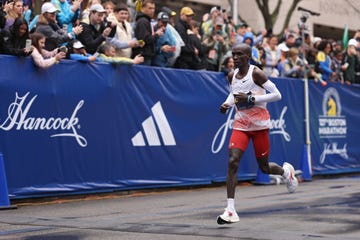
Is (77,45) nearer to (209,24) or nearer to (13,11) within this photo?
(13,11)

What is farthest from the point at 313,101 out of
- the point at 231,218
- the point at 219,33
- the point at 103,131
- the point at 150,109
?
the point at 231,218

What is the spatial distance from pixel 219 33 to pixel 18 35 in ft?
18.9

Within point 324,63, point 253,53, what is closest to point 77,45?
point 253,53

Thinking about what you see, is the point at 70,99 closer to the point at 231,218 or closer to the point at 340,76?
the point at 231,218

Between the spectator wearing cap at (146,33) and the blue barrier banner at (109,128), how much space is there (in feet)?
1.05

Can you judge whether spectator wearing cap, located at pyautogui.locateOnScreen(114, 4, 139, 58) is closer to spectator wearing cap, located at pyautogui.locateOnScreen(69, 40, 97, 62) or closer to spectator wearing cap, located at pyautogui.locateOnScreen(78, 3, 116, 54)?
spectator wearing cap, located at pyautogui.locateOnScreen(78, 3, 116, 54)

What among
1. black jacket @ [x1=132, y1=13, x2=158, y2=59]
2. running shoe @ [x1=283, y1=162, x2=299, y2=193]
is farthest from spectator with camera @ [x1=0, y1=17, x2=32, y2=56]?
running shoe @ [x1=283, y1=162, x2=299, y2=193]

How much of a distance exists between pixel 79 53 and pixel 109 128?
135cm

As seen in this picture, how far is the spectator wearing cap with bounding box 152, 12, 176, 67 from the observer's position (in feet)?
46.6

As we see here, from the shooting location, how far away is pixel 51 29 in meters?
12.5

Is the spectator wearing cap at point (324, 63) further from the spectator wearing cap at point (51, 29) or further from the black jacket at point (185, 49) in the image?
the spectator wearing cap at point (51, 29)

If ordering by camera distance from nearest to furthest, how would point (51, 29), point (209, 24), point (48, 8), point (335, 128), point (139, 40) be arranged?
point (48, 8)
point (51, 29)
point (139, 40)
point (209, 24)
point (335, 128)

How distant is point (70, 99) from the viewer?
12.3m

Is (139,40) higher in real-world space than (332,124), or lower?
higher
